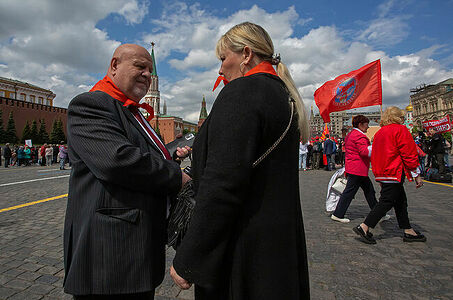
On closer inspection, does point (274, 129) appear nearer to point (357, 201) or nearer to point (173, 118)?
point (357, 201)

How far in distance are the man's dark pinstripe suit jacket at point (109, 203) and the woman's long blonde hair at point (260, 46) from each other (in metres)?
0.67

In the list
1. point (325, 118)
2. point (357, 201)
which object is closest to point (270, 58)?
point (357, 201)

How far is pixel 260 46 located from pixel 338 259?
3.07 meters

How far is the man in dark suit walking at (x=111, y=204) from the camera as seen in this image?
1.33 metres

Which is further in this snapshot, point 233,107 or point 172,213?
point 172,213

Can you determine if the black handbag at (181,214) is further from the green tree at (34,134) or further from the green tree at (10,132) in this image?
the green tree at (34,134)

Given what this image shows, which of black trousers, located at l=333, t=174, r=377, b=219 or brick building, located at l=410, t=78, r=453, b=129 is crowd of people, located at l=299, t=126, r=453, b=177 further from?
brick building, located at l=410, t=78, r=453, b=129

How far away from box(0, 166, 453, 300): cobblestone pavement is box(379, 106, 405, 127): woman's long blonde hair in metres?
1.78

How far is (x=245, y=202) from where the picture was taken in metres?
1.18

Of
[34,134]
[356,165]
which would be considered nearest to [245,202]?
[356,165]

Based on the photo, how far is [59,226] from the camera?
488 centimetres

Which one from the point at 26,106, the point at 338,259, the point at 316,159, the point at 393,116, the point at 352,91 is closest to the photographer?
the point at 338,259

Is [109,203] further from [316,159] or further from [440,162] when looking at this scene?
[316,159]

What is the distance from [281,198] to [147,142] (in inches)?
32.1
